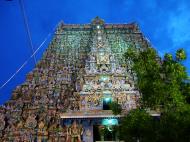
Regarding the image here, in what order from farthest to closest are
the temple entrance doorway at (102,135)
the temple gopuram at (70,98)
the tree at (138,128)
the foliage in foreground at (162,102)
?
the temple gopuram at (70,98) → the temple entrance doorway at (102,135) → the tree at (138,128) → the foliage in foreground at (162,102)

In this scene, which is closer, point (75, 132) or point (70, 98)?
point (75, 132)

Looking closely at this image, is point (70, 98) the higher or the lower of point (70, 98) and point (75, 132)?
the higher

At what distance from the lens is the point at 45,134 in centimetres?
2448

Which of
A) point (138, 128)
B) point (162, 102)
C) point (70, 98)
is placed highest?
point (70, 98)

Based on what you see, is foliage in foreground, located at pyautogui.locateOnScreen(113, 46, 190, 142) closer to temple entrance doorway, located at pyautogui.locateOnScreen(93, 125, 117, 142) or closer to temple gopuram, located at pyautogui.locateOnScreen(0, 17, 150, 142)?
temple gopuram, located at pyautogui.locateOnScreen(0, 17, 150, 142)

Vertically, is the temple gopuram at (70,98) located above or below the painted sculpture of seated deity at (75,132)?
above

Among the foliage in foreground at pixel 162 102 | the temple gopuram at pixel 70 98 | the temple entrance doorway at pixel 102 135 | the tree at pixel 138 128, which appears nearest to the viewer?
the foliage in foreground at pixel 162 102

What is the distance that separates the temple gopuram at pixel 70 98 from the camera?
72.7 feet

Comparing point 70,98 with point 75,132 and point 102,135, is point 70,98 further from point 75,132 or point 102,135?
point 102,135

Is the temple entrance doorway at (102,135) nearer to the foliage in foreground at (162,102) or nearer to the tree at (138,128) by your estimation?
the foliage in foreground at (162,102)

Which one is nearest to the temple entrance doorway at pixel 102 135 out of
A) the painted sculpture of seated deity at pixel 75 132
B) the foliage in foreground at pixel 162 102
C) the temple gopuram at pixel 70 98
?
the temple gopuram at pixel 70 98

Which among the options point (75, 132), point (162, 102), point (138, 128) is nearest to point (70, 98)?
point (75, 132)

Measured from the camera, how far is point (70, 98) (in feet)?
86.2

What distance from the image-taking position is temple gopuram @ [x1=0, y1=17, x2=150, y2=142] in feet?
72.7
